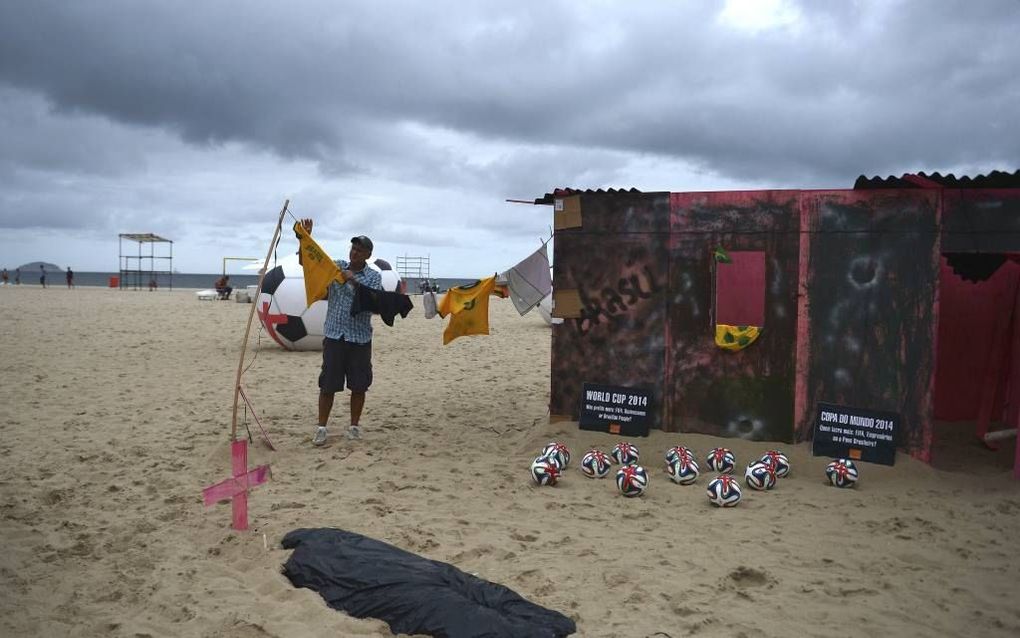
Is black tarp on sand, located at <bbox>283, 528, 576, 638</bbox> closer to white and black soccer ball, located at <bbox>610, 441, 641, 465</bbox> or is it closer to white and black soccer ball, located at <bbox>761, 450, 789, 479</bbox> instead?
white and black soccer ball, located at <bbox>610, 441, 641, 465</bbox>

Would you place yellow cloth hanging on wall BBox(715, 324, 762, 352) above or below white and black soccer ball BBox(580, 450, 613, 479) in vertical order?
above

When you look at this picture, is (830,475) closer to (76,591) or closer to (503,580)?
(503,580)

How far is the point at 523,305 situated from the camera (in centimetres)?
826

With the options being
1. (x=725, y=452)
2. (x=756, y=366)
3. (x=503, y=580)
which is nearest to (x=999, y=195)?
(x=756, y=366)

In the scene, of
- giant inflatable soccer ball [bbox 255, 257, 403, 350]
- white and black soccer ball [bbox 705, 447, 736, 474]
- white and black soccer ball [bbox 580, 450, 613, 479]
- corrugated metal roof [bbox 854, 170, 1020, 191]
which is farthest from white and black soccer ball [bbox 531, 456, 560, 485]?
giant inflatable soccer ball [bbox 255, 257, 403, 350]

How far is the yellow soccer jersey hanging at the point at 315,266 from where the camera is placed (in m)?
7.23

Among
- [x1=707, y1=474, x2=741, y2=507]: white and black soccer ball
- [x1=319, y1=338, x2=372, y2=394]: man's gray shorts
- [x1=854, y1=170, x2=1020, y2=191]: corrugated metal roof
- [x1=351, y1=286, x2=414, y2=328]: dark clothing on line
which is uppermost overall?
[x1=854, y1=170, x2=1020, y2=191]: corrugated metal roof

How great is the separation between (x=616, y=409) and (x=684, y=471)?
4.33ft

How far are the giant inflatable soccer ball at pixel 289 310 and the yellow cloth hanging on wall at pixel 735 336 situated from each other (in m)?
7.60

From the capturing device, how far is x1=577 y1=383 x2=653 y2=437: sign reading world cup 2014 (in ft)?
24.8

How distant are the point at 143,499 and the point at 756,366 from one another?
5.66 meters

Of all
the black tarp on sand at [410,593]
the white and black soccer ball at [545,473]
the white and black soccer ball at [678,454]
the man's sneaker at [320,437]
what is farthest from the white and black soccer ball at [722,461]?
the man's sneaker at [320,437]

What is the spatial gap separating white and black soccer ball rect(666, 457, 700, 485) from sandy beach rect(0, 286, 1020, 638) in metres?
0.10

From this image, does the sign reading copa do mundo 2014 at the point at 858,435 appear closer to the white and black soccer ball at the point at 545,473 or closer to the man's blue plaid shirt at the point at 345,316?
the white and black soccer ball at the point at 545,473
